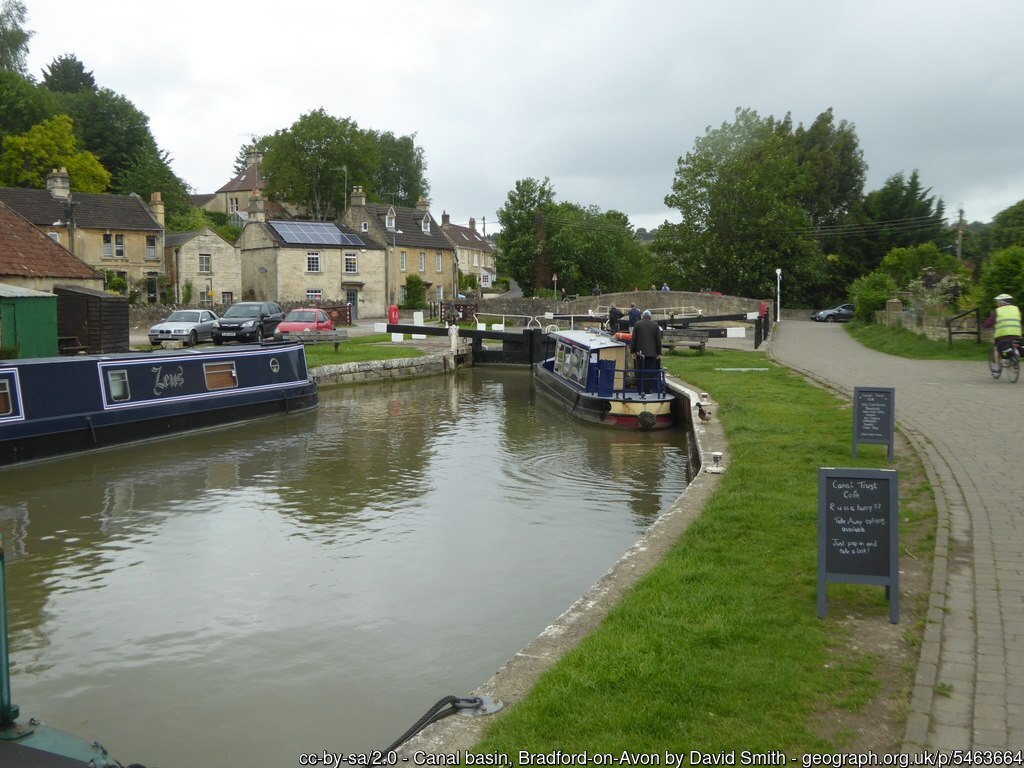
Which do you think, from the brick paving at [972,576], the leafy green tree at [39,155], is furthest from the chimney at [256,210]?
the brick paving at [972,576]

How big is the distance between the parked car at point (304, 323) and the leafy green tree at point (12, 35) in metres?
34.8

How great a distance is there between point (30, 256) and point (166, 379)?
1005 cm

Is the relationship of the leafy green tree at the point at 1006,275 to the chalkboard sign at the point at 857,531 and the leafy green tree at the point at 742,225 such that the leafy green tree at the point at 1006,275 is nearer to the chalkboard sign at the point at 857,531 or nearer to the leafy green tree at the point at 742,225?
the chalkboard sign at the point at 857,531

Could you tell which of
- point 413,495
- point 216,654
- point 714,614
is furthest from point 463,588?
point 413,495

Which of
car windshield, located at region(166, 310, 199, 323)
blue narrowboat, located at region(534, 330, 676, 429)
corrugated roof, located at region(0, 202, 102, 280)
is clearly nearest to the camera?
blue narrowboat, located at region(534, 330, 676, 429)

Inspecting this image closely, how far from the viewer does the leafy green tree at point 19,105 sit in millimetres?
51156

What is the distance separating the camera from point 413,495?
11883 millimetres

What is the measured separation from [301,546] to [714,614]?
5.28 metres

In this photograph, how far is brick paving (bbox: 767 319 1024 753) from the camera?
4020 millimetres

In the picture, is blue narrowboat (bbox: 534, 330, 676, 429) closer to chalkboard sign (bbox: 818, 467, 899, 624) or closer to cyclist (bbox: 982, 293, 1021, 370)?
cyclist (bbox: 982, 293, 1021, 370)

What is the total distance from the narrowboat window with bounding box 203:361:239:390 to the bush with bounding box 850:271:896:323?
78.6 ft

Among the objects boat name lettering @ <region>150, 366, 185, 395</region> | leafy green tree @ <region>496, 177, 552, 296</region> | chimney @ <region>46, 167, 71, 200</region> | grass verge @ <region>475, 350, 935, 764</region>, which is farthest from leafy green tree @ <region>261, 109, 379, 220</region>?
grass verge @ <region>475, 350, 935, 764</region>

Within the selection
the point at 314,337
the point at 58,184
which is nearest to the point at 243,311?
the point at 314,337

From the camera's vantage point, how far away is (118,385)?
15367 millimetres
